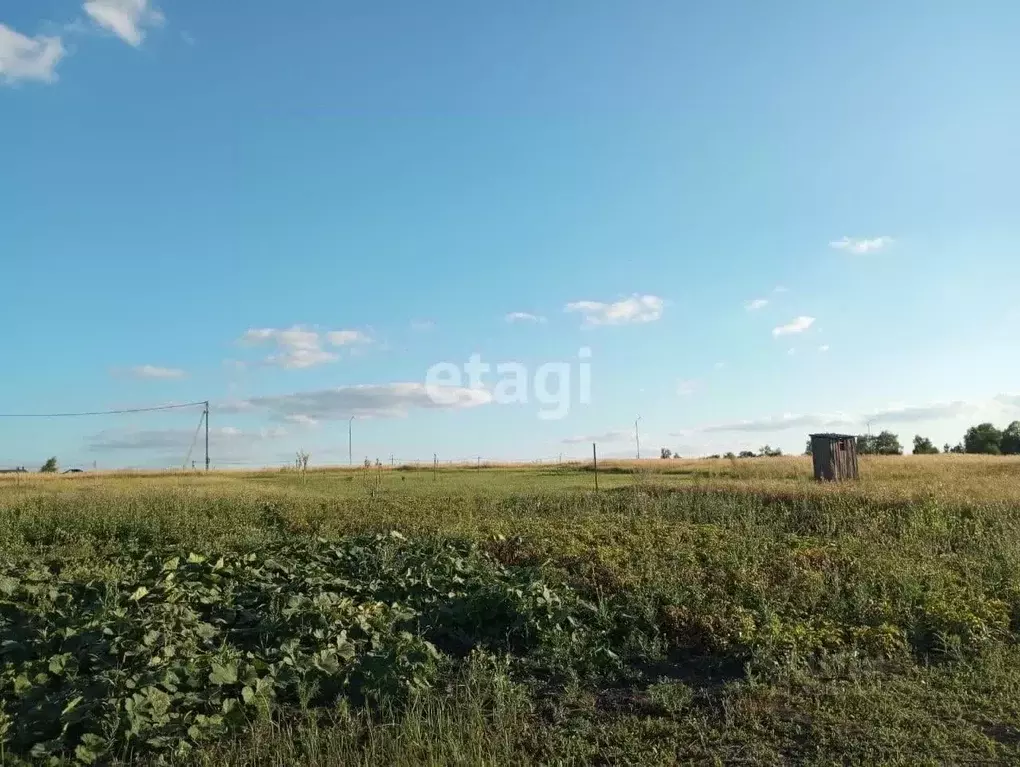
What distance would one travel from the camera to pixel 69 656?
6012 mm

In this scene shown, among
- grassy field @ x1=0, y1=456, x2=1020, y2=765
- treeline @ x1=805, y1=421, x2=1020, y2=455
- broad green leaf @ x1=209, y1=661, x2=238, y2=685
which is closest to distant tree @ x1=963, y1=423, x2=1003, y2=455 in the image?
treeline @ x1=805, y1=421, x2=1020, y2=455

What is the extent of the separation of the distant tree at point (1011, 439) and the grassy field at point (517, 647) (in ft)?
216

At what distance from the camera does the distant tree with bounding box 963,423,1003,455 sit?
227 feet

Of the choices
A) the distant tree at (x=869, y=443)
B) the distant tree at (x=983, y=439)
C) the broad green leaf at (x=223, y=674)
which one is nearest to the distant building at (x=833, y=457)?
the broad green leaf at (x=223, y=674)

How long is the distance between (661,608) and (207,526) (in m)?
8.35

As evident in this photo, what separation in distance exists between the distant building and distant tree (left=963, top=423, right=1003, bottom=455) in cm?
4876

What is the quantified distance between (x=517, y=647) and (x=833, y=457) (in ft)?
79.1

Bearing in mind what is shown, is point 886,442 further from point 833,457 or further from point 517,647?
point 517,647

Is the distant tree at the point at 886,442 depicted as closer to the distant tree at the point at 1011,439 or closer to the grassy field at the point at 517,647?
the distant tree at the point at 1011,439

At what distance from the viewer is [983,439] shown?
232 ft

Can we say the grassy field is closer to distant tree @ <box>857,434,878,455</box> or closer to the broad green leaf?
the broad green leaf

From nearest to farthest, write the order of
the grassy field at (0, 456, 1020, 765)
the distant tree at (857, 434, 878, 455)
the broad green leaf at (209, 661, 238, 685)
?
the grassy field at (0, 456, 1020, 765) → the broad green leaf at (209, 661, 238, 685) → the distant tree at (857, 434, 878, 455)

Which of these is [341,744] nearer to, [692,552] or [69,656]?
[69,656]

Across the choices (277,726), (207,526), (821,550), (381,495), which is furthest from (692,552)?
(381,495)
